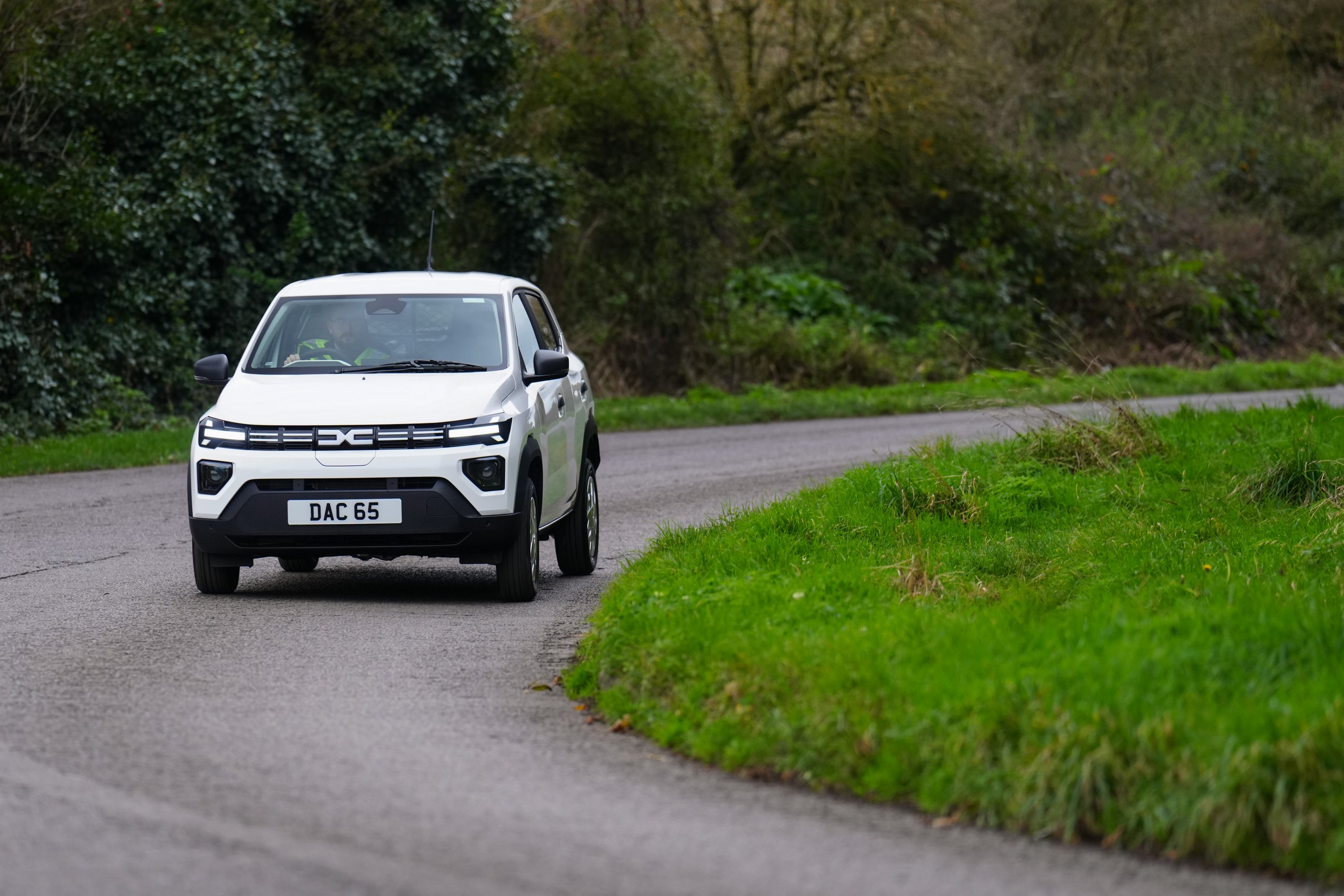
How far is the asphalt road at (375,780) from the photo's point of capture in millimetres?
4832

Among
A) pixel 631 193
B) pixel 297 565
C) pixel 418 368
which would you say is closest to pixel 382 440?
pixel 418 368

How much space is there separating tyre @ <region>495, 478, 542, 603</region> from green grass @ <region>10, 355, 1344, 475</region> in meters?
4.32

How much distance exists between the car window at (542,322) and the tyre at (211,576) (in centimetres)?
250

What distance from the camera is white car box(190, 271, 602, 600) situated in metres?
9.31

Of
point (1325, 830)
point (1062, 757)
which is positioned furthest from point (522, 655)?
point (1325, 830)

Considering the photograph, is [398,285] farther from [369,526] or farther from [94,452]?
[94,452]

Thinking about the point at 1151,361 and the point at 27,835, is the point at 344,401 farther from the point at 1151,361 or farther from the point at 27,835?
the point at 1151,361

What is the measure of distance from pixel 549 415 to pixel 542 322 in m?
1.44

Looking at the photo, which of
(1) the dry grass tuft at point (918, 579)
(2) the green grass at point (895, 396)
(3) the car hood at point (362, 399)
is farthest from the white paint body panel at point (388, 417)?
(2) the green grass at point (895, 396)

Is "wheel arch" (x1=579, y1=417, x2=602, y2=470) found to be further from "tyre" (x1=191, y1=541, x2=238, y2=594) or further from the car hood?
"tyre" (x1=191, y1=541, x2=238, y2=594)

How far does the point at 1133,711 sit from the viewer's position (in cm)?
541

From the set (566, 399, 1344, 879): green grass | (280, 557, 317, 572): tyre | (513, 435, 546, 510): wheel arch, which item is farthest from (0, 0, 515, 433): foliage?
(566, 399, 1344, 879): green grass

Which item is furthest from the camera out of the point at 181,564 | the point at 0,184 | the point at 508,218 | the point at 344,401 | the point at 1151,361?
the point at 1151,361

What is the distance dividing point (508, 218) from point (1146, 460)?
15.0m
